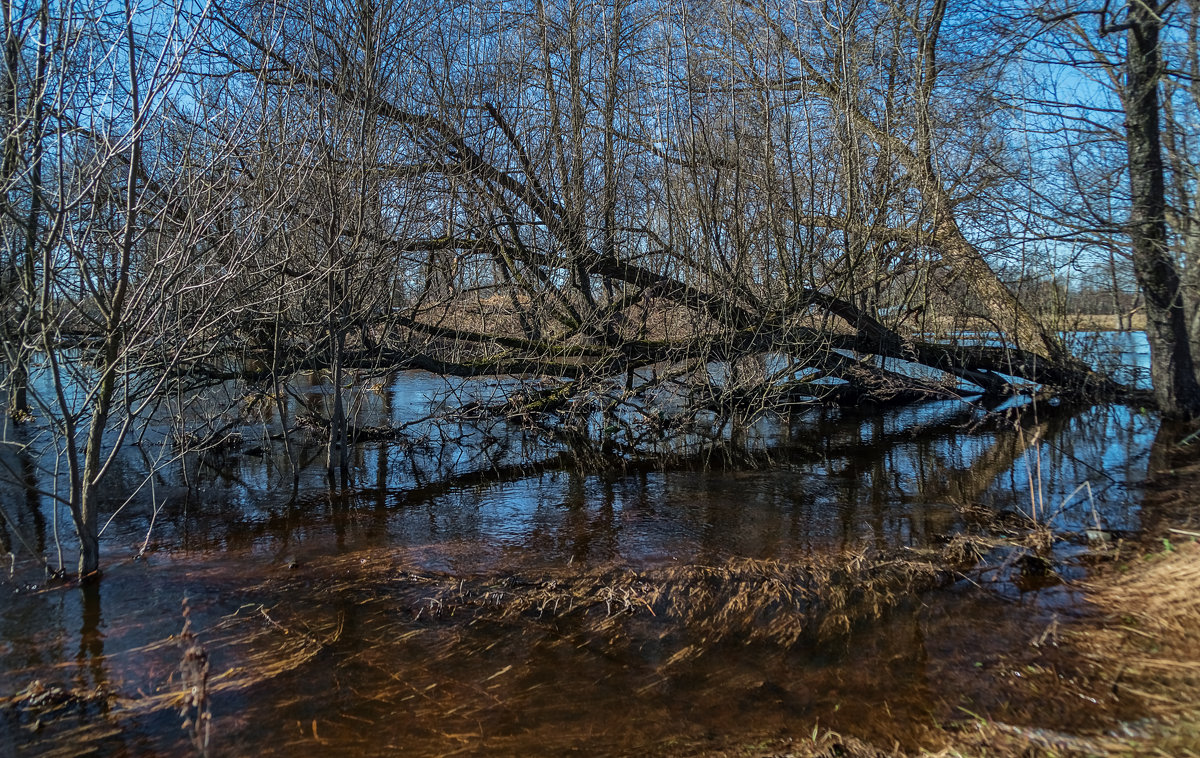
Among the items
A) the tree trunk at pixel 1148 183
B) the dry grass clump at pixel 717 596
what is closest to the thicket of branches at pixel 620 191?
the tree trunk at pixel 1148 183

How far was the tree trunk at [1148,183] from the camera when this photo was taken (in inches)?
357

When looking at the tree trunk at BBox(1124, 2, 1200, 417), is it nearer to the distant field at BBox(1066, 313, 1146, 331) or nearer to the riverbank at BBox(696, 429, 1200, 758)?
the distant field at BBox(1066, 313, 1146, 331)

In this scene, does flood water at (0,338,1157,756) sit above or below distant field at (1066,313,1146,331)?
below

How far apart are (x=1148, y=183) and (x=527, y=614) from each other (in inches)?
391

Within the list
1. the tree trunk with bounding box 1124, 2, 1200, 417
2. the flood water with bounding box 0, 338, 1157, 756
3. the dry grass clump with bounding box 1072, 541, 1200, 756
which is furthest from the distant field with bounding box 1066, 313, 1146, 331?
the dry grass clump with bounding box 1072, 541, 1200, 756

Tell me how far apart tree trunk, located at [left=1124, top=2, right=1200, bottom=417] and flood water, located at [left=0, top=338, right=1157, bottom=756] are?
268cm

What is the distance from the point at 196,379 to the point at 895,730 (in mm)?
8592

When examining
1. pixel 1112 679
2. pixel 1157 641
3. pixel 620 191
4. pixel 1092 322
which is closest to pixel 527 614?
pixel 1112 679

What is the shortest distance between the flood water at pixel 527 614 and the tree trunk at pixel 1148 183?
2.68 meters

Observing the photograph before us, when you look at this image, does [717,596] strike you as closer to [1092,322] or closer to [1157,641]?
[1157,641]

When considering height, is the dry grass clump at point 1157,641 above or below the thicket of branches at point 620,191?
below

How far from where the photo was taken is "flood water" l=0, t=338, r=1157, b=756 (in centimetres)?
354

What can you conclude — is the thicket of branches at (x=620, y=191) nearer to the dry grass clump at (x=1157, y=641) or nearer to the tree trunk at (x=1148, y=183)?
the tree trunk at (x=1148, y=183)

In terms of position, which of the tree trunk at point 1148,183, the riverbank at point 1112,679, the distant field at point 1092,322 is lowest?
the riverbank at point 1112,679
